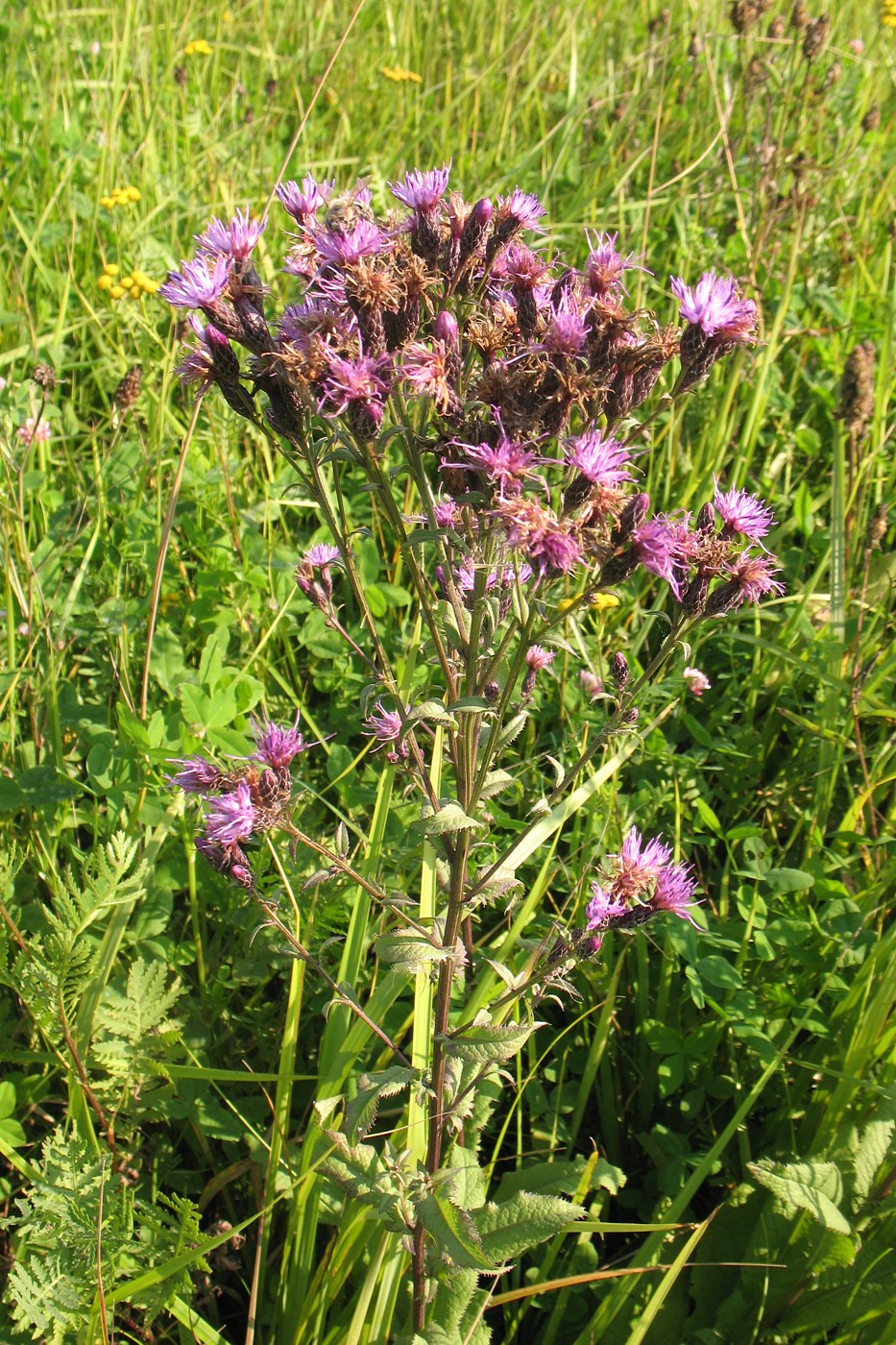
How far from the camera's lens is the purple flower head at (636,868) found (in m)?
1.76

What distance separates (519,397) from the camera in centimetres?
145

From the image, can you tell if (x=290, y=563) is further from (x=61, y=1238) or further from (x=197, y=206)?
(x=197, y=206)

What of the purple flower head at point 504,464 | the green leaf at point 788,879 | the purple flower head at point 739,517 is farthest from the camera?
the green leaf at point 788,879

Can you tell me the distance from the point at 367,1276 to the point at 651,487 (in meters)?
2.25

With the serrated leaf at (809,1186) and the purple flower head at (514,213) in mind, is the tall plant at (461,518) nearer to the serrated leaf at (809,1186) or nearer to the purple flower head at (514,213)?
the purple flower head at (514,213)

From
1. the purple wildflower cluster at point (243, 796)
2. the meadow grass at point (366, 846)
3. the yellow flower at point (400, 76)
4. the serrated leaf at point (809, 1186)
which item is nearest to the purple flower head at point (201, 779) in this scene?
the purple wildflower cluster at point (243, 796)

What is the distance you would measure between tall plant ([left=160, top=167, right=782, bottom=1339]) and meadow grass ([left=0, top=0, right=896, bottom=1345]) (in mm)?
113

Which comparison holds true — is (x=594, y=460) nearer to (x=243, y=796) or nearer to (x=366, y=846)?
(x=243, y=796)

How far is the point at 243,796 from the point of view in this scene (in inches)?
63.4

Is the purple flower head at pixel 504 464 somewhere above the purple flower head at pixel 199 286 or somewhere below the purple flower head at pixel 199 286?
below

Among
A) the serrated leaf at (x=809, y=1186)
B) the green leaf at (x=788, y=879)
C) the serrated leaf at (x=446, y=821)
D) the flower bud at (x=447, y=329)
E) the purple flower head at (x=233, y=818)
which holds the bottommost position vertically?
the serrated leaf at (x=809, y=1186)

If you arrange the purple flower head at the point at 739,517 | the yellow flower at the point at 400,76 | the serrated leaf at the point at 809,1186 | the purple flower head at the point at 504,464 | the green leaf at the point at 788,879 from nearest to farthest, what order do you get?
the purple flower head at the point at 504,464 → the purple flower head at the point at 739,517 → the serrated leaf at the point at 809,1186 → the green leaf at the point at 788,879 → the yellow flower at the point at 400,76

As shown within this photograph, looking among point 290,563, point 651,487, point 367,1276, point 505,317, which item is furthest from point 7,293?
point 367,1276

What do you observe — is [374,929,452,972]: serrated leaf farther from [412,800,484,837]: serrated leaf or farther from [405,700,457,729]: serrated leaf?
[405,700,457,729]: serrated leaf
